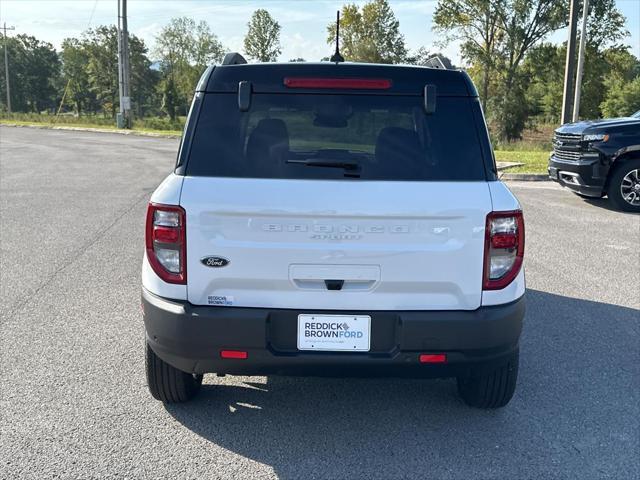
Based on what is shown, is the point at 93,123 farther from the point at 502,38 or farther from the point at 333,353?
the point at 333,353

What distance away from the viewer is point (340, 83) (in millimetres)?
3049

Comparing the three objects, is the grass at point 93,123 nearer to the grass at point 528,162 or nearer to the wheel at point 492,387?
the grass at point 528,162

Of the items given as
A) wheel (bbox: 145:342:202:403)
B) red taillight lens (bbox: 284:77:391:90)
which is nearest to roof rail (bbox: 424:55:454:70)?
red taillight lens (bbox: 284:77:391:90)

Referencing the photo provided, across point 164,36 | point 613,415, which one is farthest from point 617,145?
point 164,36

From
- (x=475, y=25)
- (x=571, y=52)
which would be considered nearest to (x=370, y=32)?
(x=475, y=25)

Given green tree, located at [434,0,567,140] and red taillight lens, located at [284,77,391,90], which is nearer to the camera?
red taillight lens, located at [284,77,391,90]

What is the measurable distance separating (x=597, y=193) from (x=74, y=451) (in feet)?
31.6

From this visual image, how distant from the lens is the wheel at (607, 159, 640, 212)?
33.5 feet

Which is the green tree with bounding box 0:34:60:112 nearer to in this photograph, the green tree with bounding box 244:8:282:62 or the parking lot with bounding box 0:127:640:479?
the green tree with bounding box 244:8:282:62

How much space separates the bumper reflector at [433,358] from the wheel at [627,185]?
8.64 metres

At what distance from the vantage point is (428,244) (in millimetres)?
2881

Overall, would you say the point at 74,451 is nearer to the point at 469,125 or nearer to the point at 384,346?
the point at 384,346

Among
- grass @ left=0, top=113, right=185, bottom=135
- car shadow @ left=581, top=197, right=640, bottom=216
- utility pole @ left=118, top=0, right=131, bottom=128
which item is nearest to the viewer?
car shadow @ left=581, top=197, right=640, bottom=216

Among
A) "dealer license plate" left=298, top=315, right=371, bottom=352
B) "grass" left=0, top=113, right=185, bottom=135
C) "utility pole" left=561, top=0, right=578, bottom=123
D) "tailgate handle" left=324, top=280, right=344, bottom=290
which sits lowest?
"dealer license plate" left=298, top=315, right=371, bottom=352
